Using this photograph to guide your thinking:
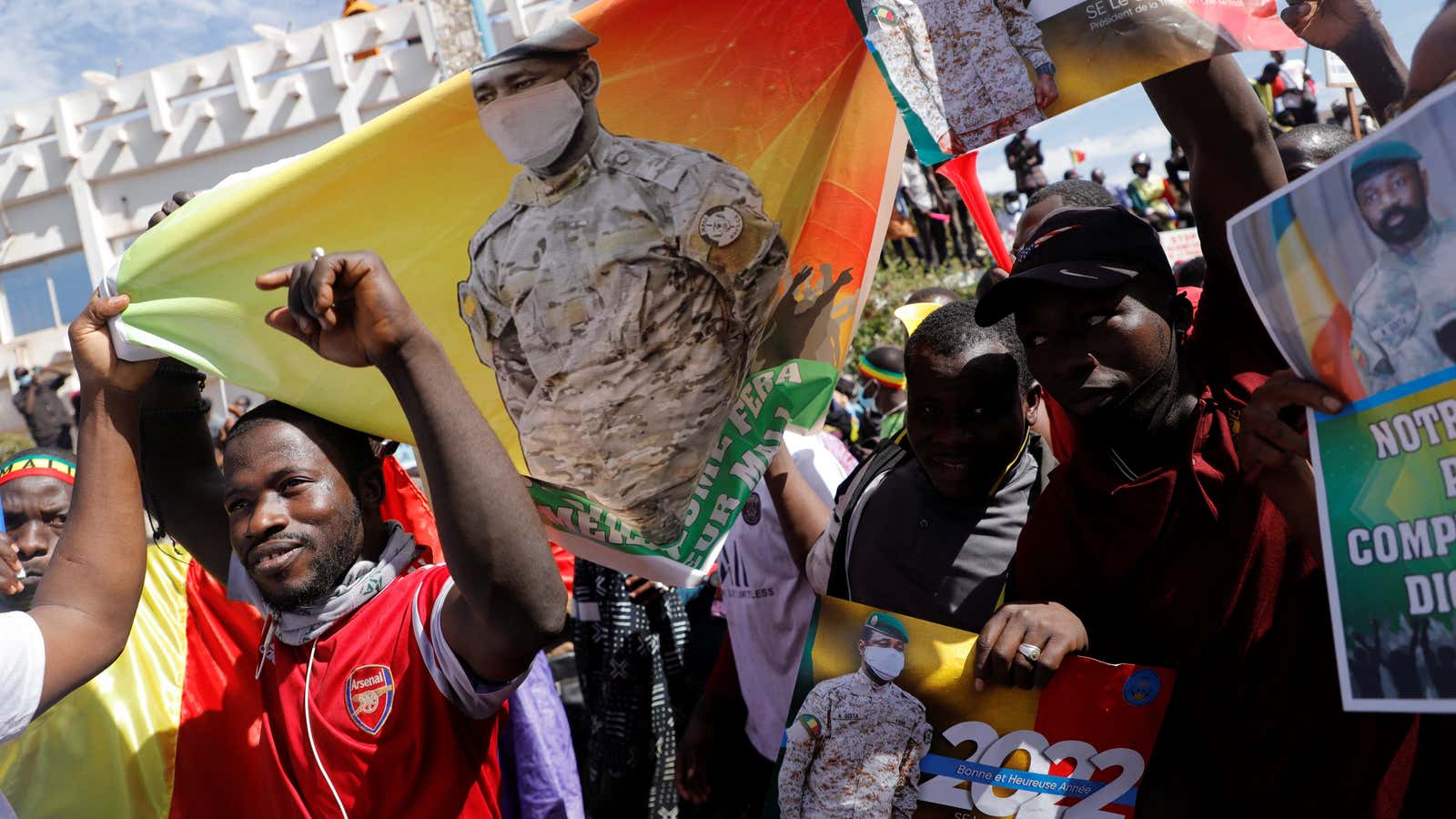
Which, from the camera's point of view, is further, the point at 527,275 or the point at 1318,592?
the point at 527,275

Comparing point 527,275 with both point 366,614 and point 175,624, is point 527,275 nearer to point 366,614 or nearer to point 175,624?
point 366,614

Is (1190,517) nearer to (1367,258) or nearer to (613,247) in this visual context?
(1367,258)

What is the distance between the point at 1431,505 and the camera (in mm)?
1430

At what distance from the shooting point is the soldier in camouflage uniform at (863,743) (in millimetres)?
1960

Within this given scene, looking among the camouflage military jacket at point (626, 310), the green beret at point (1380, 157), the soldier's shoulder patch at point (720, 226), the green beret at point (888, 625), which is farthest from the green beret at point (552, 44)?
the green beret at point (1380, 157)

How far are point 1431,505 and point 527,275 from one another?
1647 mm

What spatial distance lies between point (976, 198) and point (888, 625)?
131 cm

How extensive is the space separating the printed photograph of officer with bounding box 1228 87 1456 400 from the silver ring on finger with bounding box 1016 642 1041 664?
57 centimetres

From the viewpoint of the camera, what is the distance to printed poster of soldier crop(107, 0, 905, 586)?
2.43 meters

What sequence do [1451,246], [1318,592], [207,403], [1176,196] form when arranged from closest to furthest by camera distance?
[1451,246], [1318,592], [207,403], [1176,196]

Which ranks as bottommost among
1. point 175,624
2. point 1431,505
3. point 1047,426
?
point 175,624

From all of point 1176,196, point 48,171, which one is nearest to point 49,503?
point 1176,196

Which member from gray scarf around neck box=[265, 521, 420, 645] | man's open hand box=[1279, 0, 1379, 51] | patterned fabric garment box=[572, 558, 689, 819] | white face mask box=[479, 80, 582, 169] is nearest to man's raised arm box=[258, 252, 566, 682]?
gray scarf around neck box=[265, 521, 420, 645]

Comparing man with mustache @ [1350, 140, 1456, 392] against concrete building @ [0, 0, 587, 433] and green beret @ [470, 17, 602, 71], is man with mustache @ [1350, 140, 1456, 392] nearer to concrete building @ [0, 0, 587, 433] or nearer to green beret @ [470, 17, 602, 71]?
green beret @ [470, 17, 602, 71]
